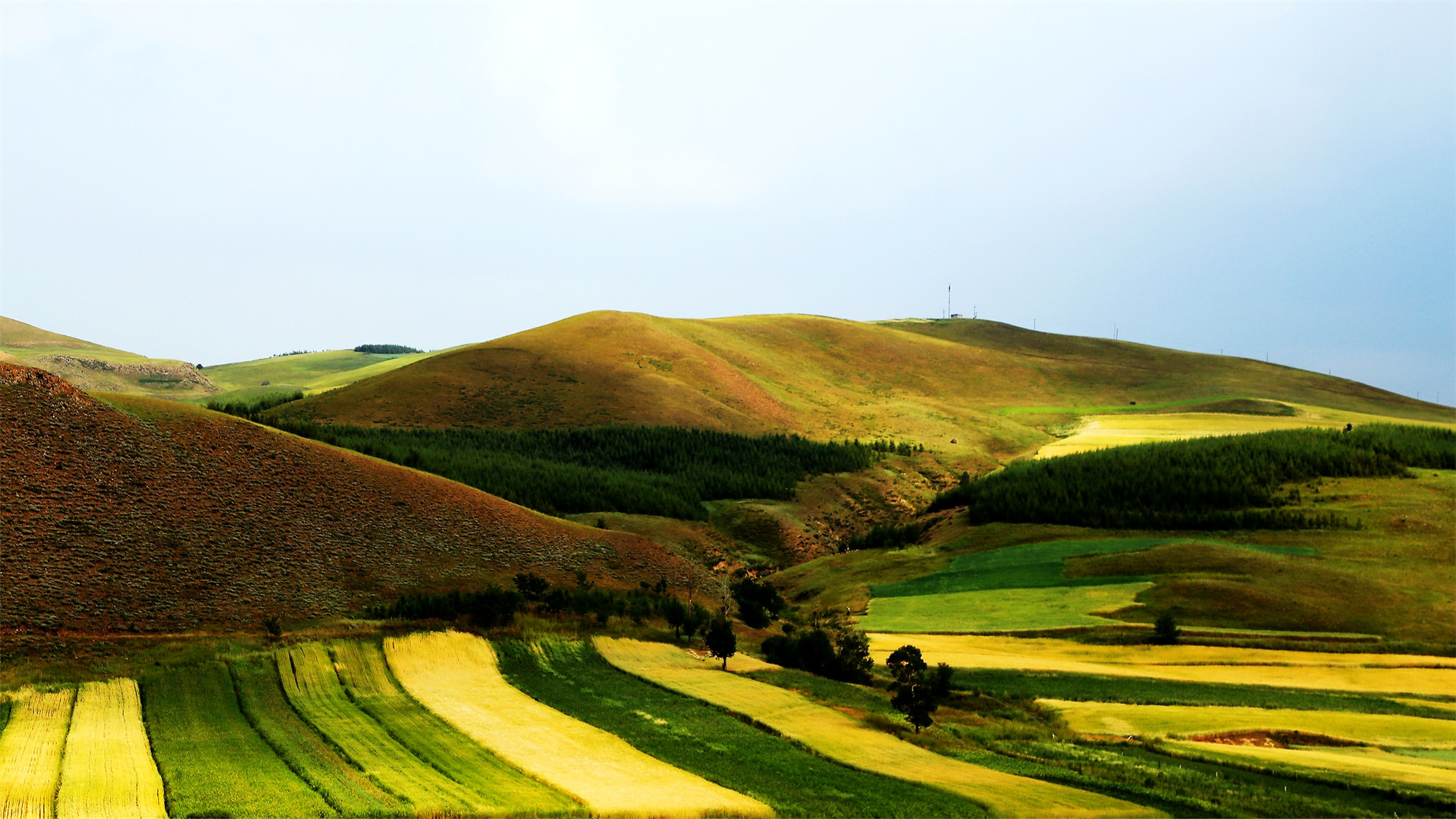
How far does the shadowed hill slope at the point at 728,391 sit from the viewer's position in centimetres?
13062

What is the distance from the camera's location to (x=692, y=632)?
52.9 meters

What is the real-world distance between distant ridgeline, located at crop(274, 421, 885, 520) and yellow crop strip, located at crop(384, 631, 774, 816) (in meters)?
38.1

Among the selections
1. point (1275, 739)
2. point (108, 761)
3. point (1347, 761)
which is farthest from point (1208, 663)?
point (108, 761)

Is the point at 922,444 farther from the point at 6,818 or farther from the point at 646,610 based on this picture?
the point at 6,818

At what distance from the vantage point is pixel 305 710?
33.5m

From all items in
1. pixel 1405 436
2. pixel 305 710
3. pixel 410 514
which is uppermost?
pixel 1405 436

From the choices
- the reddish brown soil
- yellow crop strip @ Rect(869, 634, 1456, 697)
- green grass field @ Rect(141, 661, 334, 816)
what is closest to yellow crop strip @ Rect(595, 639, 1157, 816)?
the reddish brown soil

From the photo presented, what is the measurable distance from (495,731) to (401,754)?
3806 millimetres

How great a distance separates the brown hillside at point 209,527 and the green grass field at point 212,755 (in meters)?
7.05

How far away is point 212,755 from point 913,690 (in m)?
25.4

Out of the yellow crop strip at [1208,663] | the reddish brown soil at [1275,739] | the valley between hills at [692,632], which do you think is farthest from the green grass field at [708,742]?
the yellow crop strip at [1208,663]

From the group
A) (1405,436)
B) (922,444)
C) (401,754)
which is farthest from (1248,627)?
(922,444)

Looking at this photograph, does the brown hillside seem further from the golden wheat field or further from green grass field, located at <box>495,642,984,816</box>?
the golden wheat field

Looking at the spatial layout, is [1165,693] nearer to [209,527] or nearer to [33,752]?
[33,752]
